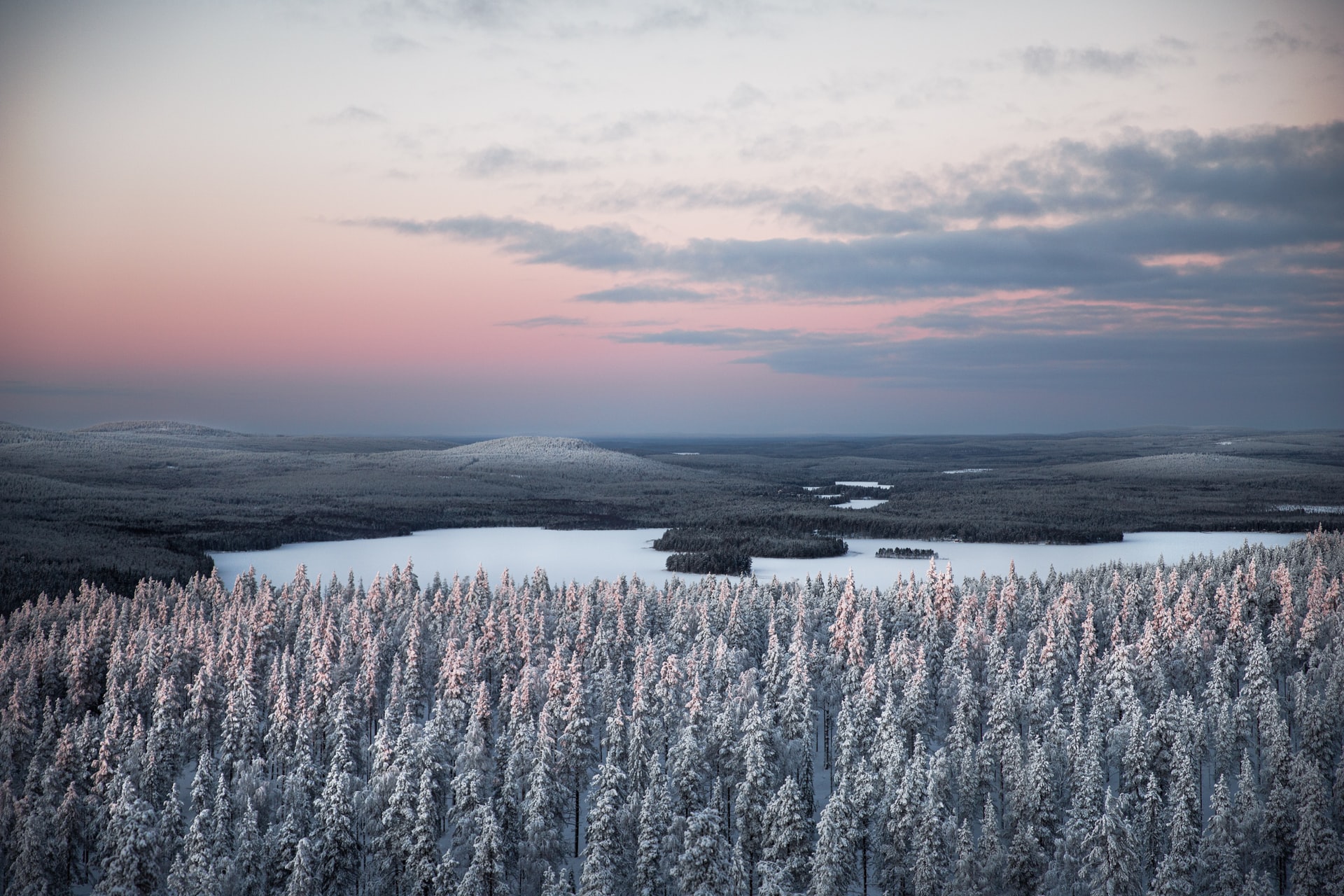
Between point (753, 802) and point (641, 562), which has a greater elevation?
point (753, 802)

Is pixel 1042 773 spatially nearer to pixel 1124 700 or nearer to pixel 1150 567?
pixel 1124 700

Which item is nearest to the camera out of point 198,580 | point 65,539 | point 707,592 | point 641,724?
point 641,724

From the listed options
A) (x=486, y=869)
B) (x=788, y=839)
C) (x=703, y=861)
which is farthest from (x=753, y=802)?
(x=486, y=869)

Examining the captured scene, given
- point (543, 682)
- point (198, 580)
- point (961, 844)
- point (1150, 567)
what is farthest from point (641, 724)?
point (1150, 567)

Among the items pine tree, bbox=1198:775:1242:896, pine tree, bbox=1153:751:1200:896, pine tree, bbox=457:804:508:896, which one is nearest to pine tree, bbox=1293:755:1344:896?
pine tree, bbox=1198:775:1242:896

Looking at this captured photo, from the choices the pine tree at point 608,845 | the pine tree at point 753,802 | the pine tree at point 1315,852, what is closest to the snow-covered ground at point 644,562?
the pine tree at point 753,802

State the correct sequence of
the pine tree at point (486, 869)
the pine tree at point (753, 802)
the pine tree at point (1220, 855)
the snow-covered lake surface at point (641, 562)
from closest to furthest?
the pine tree at point (486, 869), the pine tree at point (1220, 855), the pine tree at point (753, 802), the snow-covered lake surface at point (641, 562)

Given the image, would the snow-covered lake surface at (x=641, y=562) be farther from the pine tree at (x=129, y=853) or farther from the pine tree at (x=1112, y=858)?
the pine tree at (x=129, y=853)

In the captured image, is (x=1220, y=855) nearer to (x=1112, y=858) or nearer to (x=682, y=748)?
(x=1112, y=858)

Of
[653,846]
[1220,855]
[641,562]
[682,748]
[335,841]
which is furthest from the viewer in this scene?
[641,562]
